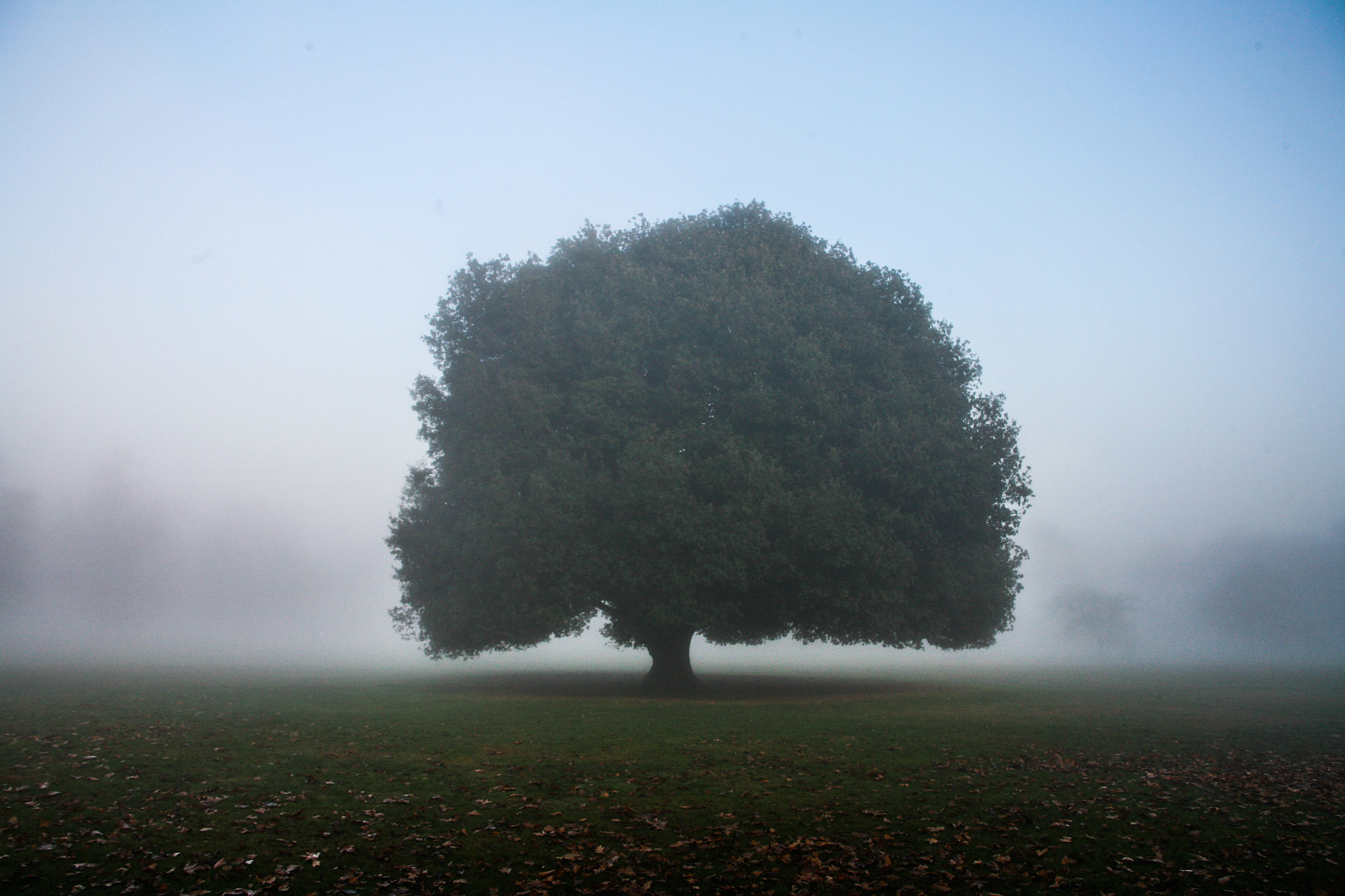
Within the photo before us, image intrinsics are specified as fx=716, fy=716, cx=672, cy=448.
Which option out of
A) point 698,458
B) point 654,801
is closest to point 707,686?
point 698,458

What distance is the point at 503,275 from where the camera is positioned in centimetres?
3338

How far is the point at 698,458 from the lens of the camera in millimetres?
28938

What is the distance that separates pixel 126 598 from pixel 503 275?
9982 cm

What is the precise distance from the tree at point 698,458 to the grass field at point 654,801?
586cm

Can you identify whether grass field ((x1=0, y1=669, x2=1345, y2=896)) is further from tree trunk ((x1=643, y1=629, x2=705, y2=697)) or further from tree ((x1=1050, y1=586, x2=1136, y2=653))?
tree ((x1=1050, y1=586, x2=1136, y2=653))

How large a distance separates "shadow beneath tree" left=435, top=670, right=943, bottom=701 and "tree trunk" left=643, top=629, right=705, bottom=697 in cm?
68

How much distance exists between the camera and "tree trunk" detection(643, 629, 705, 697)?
106 feet

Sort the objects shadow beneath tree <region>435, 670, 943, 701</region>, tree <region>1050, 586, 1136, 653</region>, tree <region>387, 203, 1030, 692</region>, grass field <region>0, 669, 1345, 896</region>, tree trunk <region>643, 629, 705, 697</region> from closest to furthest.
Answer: grass field <region>0, 669, 1345, 896</region> < tree <region>387, 203, 1030, 692</region> < shadow beneath tree <region>435, 670, 943, 701</region> < tree trunk <region>643, 629, 705, 697</region> < tree <region>1050, 586, 1136, 653</region>

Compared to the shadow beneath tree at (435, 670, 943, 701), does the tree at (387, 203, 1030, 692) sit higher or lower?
higher

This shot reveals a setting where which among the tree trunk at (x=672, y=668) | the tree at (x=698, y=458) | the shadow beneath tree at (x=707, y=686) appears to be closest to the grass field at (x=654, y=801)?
the tree at (x=698, y=458)

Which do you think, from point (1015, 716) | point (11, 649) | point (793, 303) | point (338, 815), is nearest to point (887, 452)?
point (793, 303)

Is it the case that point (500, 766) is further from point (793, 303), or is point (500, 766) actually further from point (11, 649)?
point (11, 649)

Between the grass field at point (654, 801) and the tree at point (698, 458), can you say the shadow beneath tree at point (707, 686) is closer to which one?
the tree at point (698, 458)

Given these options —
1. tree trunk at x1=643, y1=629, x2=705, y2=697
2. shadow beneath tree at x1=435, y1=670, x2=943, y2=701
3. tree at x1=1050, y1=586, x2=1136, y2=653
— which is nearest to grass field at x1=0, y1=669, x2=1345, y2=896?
shadow beneath tree at x1=435, y1=670, x2=943, y2=701
